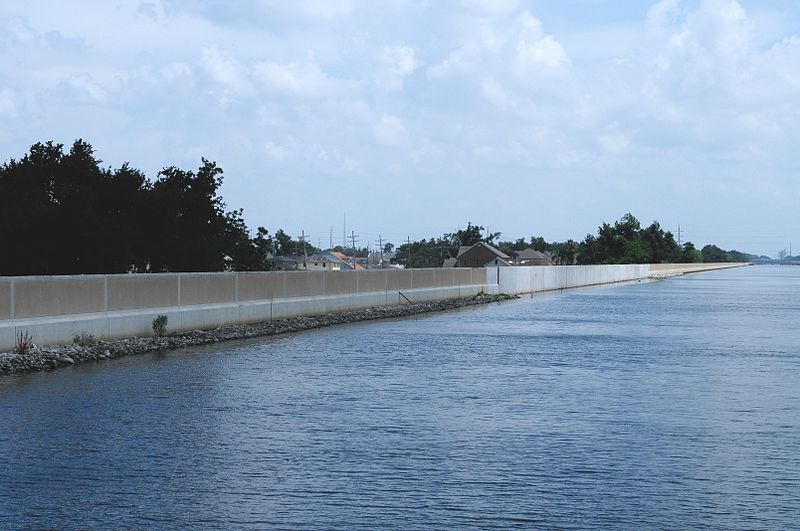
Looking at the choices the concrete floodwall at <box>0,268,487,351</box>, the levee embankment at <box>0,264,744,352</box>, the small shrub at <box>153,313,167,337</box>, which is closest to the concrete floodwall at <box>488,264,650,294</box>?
the levee embankment at <box>0,264,744,352</box>

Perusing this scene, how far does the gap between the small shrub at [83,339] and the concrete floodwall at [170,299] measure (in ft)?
0.47

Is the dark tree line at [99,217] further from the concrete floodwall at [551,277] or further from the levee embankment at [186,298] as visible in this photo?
the concrete floodwall at [551,277]

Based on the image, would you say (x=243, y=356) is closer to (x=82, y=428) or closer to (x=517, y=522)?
(x=82, y=428)

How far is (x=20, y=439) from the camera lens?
46.5ft

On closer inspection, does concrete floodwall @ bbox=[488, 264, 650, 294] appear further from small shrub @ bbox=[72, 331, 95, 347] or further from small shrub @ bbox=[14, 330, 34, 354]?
small shrub @ bbox=[14, 330, 34, 354]

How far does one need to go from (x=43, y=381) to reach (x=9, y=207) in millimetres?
21210

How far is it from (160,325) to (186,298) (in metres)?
2.63

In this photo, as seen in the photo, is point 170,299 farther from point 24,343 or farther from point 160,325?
point 24,343

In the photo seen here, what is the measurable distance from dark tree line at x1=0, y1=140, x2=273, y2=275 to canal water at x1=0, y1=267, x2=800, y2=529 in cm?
1489

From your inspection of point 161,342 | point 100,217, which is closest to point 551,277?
point 100,217

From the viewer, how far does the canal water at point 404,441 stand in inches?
410

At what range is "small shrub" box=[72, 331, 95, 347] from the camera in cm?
2709

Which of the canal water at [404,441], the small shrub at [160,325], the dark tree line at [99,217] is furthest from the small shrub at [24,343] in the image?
the dark tree line at [99,217]

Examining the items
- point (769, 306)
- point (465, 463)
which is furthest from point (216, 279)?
point (769, 306)
